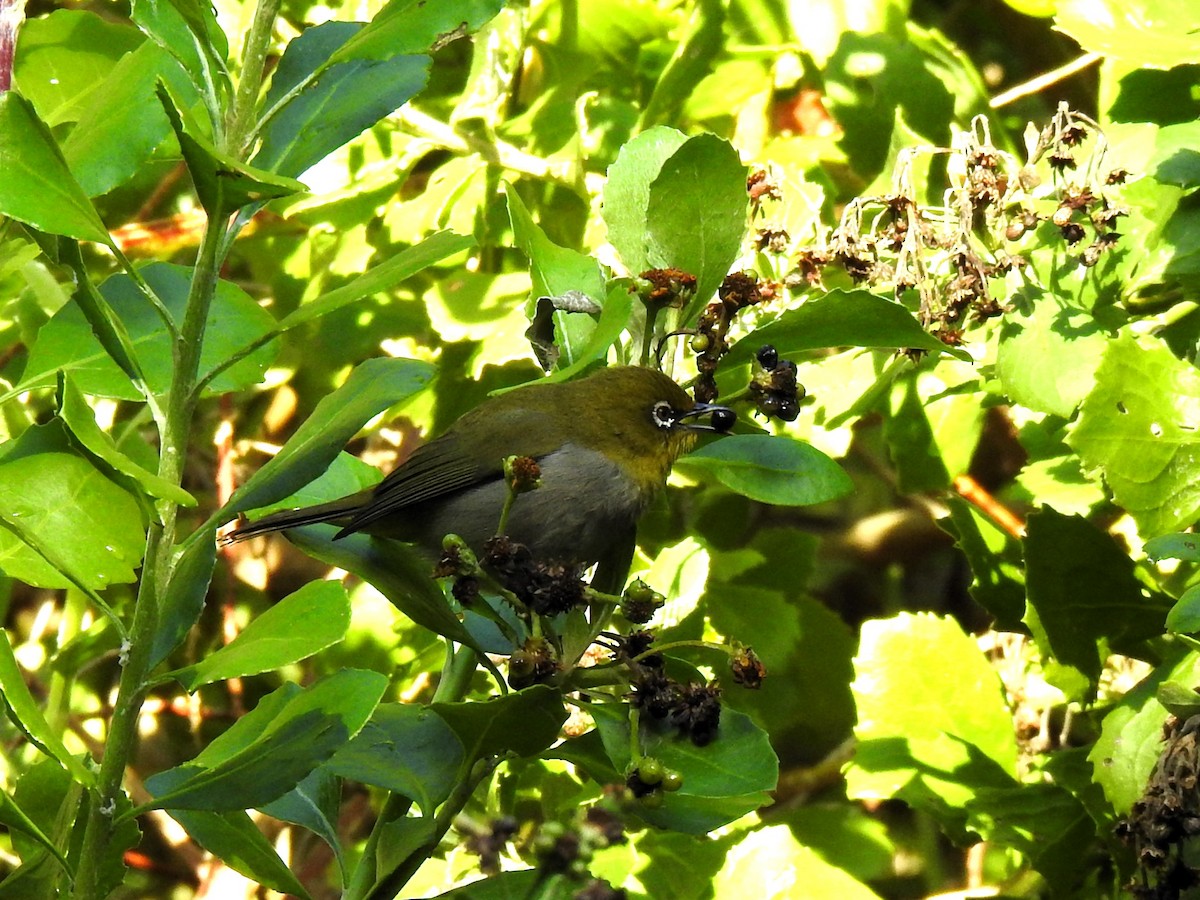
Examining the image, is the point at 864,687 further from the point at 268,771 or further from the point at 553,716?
the point at 268,771

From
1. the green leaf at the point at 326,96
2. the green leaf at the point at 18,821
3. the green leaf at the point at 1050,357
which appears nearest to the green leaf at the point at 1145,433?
the green leaf at the point at 1050,357

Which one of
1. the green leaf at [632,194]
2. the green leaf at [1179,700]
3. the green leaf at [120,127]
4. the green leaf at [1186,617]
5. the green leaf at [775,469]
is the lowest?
the green leaf at [1179,700]

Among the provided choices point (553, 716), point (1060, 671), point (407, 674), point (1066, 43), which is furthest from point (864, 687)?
point (1066, 43)

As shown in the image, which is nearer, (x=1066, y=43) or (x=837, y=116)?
(x=837, y=116)

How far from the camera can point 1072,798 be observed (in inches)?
89.6

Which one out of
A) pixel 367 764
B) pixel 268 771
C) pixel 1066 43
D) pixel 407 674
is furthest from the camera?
pixel 1066 43

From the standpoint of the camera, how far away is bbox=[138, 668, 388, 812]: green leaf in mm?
1412

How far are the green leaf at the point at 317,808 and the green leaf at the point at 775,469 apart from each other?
0.61 metres

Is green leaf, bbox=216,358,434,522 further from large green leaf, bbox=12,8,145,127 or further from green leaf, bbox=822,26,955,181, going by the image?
green leaf, bbox=822,26,955,181

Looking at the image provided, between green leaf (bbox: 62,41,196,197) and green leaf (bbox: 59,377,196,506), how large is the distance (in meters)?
0.27

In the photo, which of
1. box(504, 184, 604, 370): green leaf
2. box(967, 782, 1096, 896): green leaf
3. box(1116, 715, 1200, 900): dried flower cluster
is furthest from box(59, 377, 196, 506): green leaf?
box(967, 782, 1096, 896): green leaf

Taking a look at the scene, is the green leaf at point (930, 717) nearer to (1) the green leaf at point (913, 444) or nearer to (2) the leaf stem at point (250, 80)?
(1) the green leaf at point (913, 444)

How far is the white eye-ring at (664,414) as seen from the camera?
2.62 meters

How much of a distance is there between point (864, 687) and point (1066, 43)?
2293 mm
